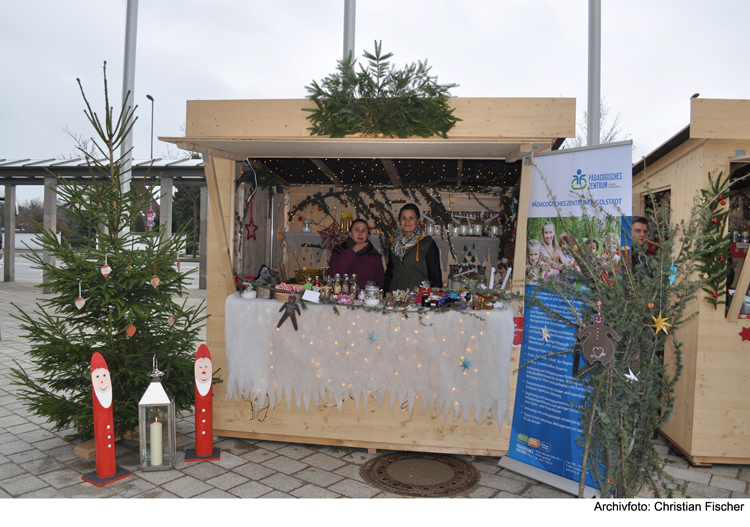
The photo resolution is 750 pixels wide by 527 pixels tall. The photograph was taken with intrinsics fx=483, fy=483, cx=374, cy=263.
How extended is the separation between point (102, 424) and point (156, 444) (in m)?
0.38

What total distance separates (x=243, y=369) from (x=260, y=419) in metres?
0.46

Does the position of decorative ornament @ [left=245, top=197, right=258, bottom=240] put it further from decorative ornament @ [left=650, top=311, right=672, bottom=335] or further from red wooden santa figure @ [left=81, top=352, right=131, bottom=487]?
decorative ornament @ [left=650, top=311, right=672, bottom=335]

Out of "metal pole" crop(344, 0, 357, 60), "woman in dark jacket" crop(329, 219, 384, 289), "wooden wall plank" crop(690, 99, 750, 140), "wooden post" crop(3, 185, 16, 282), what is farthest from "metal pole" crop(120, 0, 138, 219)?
"wooden post" crop(3, 185, 16, 282)

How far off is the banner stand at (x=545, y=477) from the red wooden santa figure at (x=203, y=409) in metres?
2.16

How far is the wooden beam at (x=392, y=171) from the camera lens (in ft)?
15.6

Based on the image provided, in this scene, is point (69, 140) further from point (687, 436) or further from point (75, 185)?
point (687, 436)

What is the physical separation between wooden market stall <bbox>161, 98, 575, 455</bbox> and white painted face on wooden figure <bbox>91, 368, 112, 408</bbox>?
895mm

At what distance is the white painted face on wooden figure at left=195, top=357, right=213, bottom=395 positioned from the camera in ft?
11.6

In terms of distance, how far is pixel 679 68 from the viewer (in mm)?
7559

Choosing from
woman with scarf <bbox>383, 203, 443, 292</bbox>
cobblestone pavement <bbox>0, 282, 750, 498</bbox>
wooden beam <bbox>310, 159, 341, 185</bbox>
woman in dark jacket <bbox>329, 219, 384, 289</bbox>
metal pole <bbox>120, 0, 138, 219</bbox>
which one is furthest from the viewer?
metal pole <bbox>120, 0, 138, 219</bbox>

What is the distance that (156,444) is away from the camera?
338 centimetres

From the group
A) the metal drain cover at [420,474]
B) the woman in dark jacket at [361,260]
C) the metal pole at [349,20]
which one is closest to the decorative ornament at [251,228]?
the woman in dark jacket at [361,260]

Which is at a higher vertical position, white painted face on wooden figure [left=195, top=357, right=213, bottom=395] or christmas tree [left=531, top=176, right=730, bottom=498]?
christmas tree [left=531, top=176, right=730, bottom=498]

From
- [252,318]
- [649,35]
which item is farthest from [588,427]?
[649,35]
